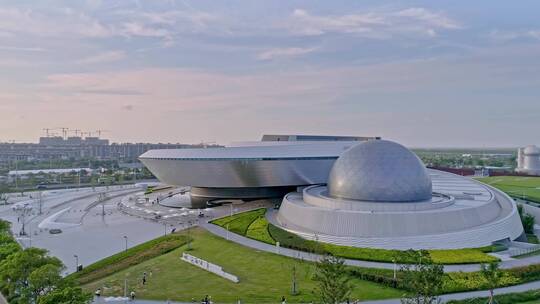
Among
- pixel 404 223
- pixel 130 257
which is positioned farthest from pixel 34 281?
pixel 404 223

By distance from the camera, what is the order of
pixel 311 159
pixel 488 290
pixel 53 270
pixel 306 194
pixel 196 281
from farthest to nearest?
pixel 311 159 < pixel 306 194 < pixel 196 281 < pixel 488 290 < pixel 53 270

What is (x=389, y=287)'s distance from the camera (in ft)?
82.8

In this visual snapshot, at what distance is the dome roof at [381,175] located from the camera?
38.4 m

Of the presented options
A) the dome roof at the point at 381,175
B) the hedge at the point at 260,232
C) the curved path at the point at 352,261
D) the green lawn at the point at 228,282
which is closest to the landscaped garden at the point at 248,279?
the green lawn at the point at 228,282

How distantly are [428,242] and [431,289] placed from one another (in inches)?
579

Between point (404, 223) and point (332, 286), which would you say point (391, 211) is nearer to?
point (404, 223)

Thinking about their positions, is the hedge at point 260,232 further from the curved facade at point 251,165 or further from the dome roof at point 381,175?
the curved facade at point 251,165

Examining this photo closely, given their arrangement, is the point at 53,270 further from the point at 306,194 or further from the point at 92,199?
the point at 92,199

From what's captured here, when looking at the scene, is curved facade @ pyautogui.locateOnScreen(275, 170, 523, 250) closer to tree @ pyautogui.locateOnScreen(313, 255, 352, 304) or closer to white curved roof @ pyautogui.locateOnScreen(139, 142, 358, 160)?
white curved roof @ pyautogui.locateOnScreen(139, 142, 358, 160)

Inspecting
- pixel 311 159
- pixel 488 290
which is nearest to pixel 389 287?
pixel 488 290

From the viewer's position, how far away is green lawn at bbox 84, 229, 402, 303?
2414 centimetres

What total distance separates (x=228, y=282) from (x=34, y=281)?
1020 centimetres

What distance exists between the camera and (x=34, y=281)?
2030 centimetres

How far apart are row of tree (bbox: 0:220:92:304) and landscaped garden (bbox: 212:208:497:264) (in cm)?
1580
